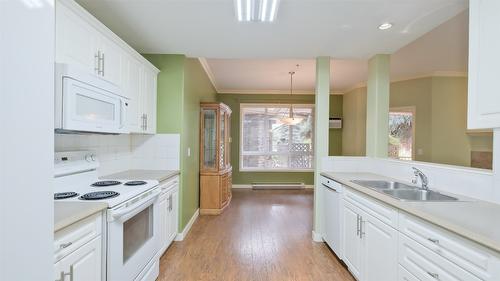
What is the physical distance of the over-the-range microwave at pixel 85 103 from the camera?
1.45 metres

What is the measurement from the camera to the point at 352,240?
230cm

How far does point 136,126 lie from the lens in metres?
2.70

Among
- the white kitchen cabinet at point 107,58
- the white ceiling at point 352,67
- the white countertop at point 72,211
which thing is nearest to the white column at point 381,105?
the white ceiling at point 352,67

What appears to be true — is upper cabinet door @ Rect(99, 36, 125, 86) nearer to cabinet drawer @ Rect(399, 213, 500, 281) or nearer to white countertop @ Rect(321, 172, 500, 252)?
white countertop @ Rect(321, 172, 500, 252)

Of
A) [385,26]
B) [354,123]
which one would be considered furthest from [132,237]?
[354,123]

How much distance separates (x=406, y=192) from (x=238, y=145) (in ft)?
15.6

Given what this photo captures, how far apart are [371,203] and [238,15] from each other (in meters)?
1.97

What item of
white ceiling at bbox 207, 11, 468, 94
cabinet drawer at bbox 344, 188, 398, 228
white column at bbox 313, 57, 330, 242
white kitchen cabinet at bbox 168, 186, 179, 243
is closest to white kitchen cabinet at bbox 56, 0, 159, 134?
white kitchen cabinet at bbox 168, 186, 179, 243

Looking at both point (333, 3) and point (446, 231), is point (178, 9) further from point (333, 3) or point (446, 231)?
point (446, 231)

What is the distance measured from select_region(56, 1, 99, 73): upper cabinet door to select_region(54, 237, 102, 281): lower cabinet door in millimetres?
1169

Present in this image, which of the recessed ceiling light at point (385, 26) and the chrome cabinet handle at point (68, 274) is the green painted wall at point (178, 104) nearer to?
the chrome cabinet handle at point (68, 274)

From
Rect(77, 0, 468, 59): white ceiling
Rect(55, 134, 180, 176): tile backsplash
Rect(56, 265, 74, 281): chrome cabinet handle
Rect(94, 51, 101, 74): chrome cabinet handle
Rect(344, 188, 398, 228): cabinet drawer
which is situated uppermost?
Rect(77, 0, 468, 59): white ceiling

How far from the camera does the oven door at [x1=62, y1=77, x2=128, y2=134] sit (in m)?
1.47

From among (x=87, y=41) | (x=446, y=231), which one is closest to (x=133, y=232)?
(x=87, y=41)
